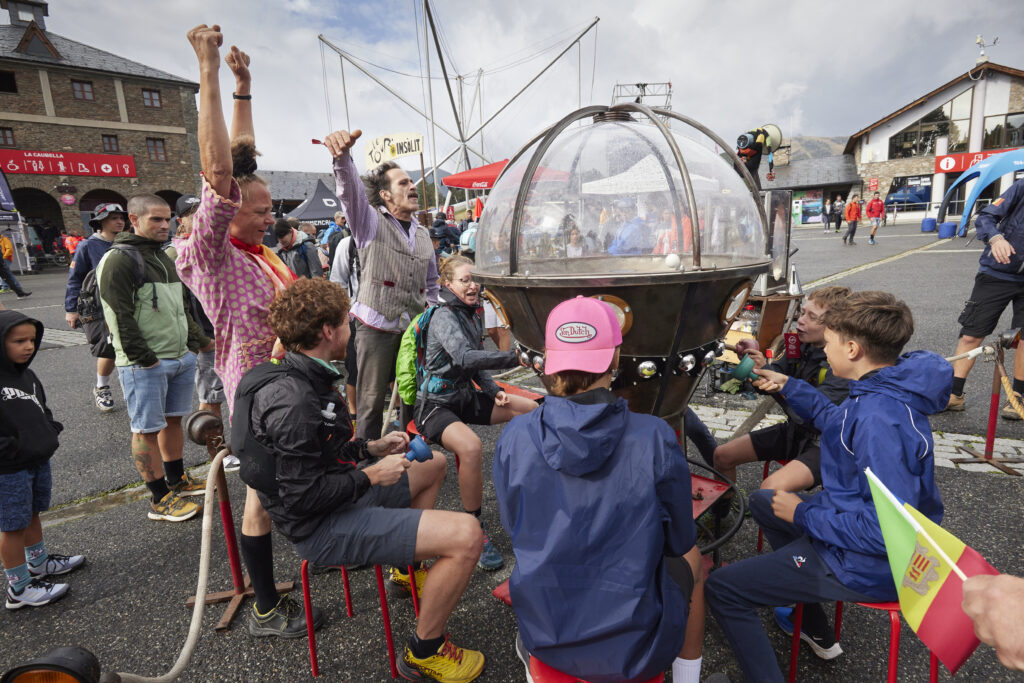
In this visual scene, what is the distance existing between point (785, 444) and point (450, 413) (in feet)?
5.61

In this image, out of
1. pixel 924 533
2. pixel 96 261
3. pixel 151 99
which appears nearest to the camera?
pixel 924 533

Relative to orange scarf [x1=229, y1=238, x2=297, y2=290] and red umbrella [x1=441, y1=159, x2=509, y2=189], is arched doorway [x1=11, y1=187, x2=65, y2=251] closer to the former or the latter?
red umbrella [x1=441, y1=159, x2=509, y2=189]

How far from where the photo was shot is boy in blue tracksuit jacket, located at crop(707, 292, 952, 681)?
1.61 metres

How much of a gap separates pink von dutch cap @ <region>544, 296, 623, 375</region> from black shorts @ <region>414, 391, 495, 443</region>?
4.59 ft

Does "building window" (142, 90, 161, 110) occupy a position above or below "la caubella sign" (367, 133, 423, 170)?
above

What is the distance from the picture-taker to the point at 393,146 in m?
12.2

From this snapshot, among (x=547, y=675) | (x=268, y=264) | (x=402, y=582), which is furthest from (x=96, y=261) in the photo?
(x=547, y=675)

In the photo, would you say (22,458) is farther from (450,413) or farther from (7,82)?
(7,82)

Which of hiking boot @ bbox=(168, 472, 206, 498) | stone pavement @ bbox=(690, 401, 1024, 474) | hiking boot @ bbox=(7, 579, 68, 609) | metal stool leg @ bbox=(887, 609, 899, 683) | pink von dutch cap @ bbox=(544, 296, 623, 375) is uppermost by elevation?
pink von dutch cap @ bbox=(544, 296, 623, 375)

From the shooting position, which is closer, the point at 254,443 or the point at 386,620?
the point at 254,443

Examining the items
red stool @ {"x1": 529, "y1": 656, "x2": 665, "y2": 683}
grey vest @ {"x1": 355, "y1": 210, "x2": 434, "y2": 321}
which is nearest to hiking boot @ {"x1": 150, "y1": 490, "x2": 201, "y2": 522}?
grey vest @ {"x1": 355, "y1": 210, "x2": 434, "y2": 321}

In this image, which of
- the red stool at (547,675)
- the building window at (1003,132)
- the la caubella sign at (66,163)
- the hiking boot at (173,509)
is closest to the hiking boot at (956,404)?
the red stool at (547,675)

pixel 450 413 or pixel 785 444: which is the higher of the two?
pixel 450 413

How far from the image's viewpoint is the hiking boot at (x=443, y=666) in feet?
6.52
